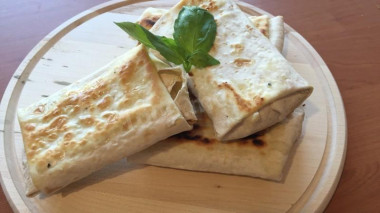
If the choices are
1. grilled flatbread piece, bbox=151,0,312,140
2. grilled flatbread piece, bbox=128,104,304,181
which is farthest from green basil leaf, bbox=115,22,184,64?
grilled flatbread piece, bbox=128,104,304,181

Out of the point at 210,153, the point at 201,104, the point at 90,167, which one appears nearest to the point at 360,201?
the point at 210,153

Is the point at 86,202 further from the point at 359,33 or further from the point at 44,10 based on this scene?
the point at 359,33

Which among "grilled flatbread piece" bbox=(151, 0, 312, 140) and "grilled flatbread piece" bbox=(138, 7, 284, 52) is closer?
"grilled flatbread piece" bbox=(151, 0, 312, 140)

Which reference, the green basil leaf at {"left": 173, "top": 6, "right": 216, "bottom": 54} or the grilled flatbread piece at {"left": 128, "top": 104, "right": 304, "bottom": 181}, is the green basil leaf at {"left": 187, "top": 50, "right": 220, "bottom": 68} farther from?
the grilled flatbread piece at {"left": 128, "top": 104, "right": 304, "bottom": 181}

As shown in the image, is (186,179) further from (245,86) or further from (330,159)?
(330,159)

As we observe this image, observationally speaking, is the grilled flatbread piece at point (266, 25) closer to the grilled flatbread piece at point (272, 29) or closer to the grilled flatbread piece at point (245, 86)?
the grilled flatbread piece at point (272, 29)

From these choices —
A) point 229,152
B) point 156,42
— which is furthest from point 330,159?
point 156,42
